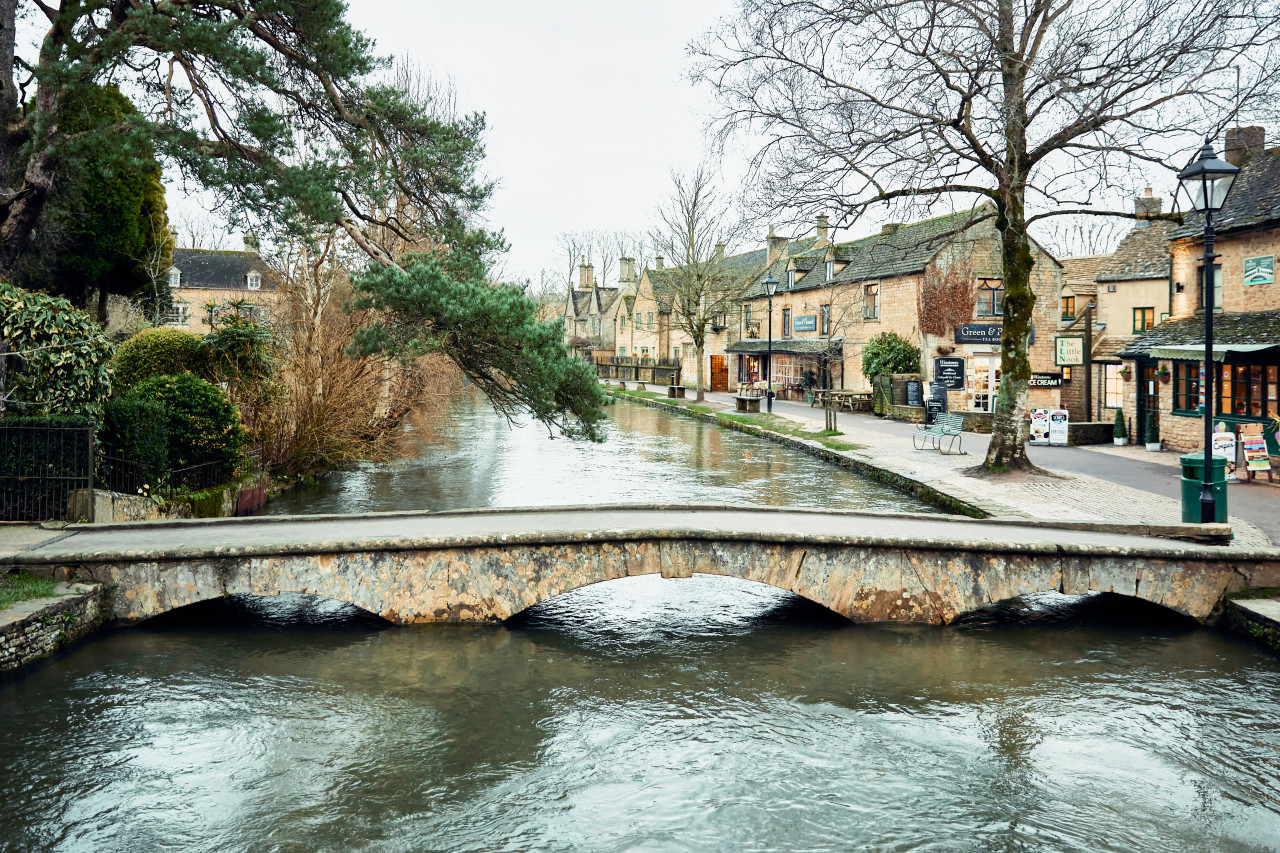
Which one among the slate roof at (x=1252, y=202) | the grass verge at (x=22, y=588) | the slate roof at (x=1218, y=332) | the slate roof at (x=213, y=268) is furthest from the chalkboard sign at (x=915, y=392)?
the slate roof at (x=213, y=268)

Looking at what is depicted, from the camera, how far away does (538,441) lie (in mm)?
27641

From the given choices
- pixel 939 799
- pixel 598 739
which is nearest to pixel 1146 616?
pixel 939 799

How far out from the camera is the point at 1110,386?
26125mm

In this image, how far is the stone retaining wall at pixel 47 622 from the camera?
800cm

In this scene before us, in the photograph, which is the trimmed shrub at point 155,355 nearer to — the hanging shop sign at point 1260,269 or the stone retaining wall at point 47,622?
the stone retaining wall at point 47,622

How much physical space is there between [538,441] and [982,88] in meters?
17.3

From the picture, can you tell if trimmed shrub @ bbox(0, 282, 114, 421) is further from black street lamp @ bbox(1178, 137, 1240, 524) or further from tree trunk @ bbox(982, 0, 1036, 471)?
tree trunk @ bbox(982, 0, 1036, 471)

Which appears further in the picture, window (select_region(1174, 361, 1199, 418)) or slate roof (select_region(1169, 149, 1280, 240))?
window (select_region(1174, 361, 1199, 418))

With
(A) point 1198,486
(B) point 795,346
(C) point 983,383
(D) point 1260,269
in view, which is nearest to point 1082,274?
(C) point 983,383

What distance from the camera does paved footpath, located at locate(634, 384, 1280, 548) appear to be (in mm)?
12172

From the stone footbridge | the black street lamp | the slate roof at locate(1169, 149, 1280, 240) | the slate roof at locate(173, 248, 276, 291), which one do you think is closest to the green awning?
the slate roof at locate(1169, 149, 1280, 240)

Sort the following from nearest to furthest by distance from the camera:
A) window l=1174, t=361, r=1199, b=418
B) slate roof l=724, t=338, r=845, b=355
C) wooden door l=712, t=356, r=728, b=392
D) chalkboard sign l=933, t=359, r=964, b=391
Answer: window l=1174, t=361, r=1199, b=418 → chalkboard sign l=933, t=359, r=964, b=391 → slate roof l=724, t=338, r=845, b=355 → wooden door l=712, t=356, r=728, b=392

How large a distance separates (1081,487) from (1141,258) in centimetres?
1530

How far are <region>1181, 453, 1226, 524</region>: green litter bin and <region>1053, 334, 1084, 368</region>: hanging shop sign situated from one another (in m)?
16.4
